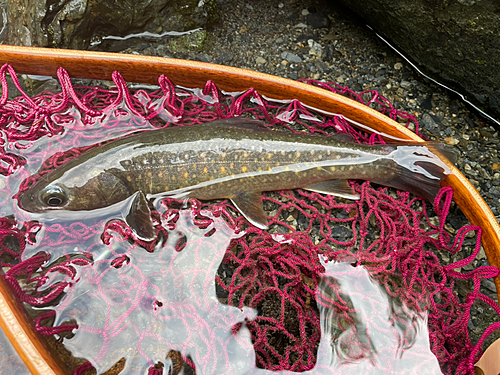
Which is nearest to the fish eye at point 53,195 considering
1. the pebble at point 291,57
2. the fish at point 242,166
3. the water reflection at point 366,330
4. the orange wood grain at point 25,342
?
the fish at point 242,166

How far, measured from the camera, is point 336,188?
302 centimetres

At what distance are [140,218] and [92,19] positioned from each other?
2506 mm

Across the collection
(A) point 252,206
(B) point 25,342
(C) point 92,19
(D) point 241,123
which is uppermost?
→ (C) point 92,19

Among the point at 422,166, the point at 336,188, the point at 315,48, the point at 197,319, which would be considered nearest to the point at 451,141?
the point at 422,166

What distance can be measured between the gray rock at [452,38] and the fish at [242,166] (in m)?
1.22

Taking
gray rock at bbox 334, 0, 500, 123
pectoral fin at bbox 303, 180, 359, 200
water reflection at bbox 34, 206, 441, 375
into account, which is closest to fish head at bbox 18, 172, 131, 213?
water reflection at bbox 34, 206, 441, 375

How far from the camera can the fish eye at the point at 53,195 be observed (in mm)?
2701

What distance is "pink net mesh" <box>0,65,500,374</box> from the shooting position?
7.85 feet

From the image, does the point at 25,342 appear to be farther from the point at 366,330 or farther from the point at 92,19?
the point at 92,19

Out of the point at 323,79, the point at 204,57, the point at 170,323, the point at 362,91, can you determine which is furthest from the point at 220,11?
the point at 170,323

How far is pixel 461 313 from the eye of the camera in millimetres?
2684

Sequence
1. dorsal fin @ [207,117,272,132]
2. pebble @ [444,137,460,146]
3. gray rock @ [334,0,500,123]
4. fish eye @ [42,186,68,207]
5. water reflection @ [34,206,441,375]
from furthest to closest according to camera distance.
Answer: pebble @ [444,137,460,146] < gray rock @ [334,0,500,123] < dorsal fin @ [207,117,272,132] < fish eye @ [42,186,68,207] < water reflection @ [34,206,441,375]

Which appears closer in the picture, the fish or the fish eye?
the fish eye

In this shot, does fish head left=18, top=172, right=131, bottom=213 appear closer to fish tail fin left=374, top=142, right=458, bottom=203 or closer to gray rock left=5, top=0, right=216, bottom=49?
gray rock left=5, top=0, right=216, bottom=49
